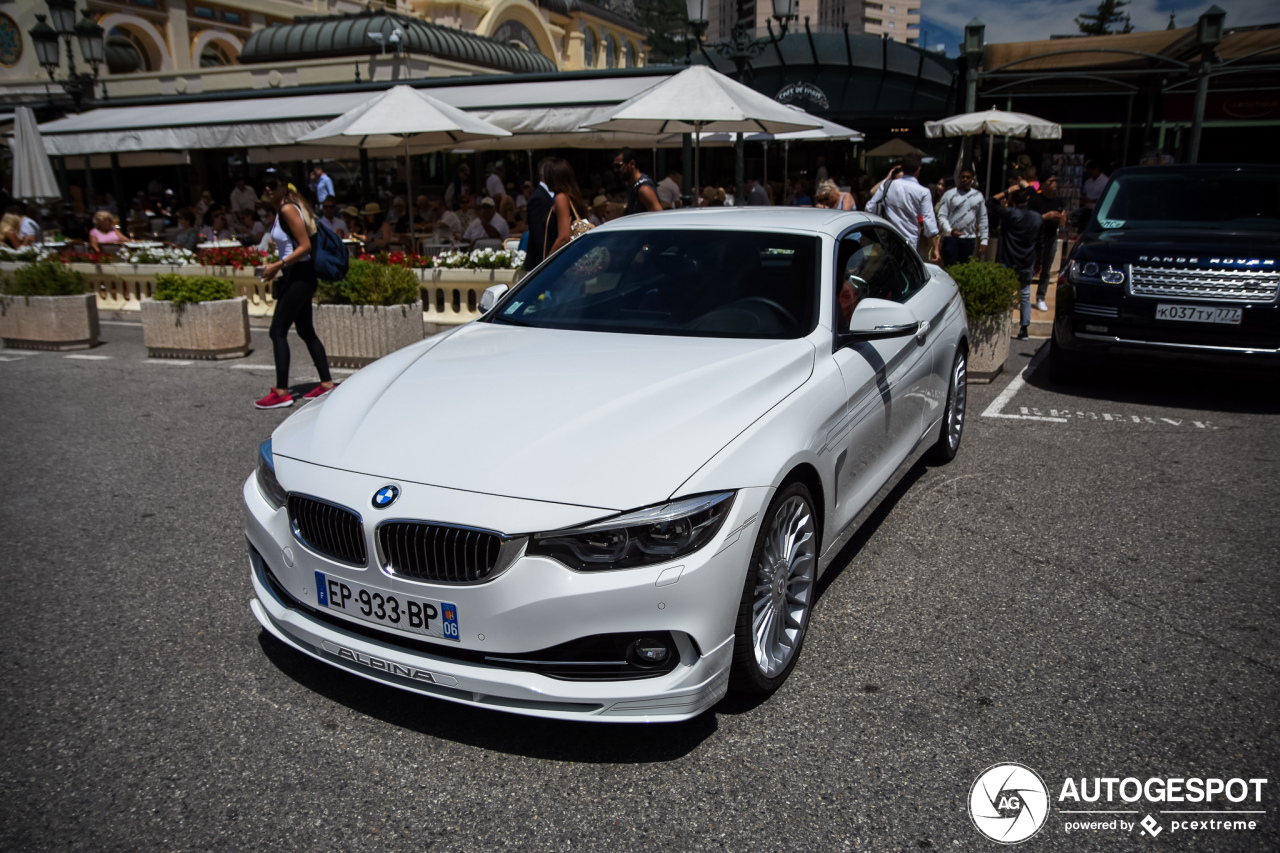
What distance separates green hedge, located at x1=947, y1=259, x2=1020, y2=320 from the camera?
7.61 m

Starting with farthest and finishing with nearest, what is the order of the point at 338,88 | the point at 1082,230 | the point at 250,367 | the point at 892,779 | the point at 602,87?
1. the point at 338,88
2. the point at 602,87
3. the point at 250,367
4. the point at 1082,230
5. the point at 892,779

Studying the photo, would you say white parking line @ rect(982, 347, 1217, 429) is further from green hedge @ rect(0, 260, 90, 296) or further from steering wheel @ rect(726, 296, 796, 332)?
green hedge @ rect(0, 260, 90, 296)

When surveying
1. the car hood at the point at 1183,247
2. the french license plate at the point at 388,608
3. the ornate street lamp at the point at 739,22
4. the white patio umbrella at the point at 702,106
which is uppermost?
the ornate street lamp at the point at 739,22

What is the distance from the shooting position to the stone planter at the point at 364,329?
28.0 feet

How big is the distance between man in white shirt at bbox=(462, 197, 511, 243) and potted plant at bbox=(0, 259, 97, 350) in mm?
5253

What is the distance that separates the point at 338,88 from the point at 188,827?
1802cm

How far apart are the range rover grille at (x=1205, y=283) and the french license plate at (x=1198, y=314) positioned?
79 mm

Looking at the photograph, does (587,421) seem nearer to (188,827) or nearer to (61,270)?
(188,827)

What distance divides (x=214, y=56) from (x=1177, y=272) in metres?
40.5

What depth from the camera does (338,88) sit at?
59.1ft

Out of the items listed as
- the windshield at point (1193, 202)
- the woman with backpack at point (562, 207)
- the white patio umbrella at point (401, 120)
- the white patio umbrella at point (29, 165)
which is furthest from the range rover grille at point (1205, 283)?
the white patio umbrella at point (29, 165)

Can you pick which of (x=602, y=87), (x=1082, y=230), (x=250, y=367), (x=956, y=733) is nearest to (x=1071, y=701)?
(x=956, y=733)

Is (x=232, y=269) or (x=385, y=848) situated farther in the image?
(x=232, y=269)

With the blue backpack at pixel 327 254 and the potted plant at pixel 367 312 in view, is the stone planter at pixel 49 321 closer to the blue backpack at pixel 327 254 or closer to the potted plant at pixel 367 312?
the potted plant at pixel 367 312
